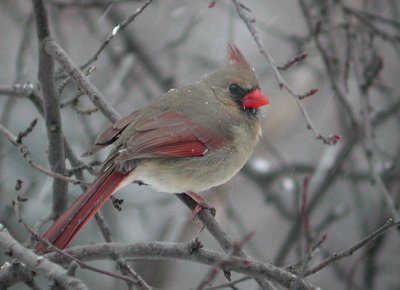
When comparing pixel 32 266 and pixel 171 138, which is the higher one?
pixel 171 138

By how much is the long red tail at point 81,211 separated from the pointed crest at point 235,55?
3.75 feet

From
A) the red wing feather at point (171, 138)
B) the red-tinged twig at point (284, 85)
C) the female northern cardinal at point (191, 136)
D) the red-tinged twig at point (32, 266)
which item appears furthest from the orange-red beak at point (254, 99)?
the red-tinged twig at point (32, 266)

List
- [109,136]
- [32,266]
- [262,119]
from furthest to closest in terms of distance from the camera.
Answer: [262,119]
[109,136]
[32,266]

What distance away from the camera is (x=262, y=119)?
16.4ft

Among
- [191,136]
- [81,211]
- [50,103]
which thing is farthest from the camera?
[191,136]

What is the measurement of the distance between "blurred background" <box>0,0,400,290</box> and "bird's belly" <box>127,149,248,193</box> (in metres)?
0.51

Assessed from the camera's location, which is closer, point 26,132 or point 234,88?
point 26,132

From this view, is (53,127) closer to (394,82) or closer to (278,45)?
(394,82)

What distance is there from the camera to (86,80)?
3.46m

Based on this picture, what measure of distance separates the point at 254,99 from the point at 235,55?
29cm

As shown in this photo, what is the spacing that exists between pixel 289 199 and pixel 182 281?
152cm

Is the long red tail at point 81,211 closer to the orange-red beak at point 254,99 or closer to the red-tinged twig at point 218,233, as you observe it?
→ the red-tinged twig at point 218,233

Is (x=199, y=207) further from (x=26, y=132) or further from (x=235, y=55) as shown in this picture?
(x=235, y=55)

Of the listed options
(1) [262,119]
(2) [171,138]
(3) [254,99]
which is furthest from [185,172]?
(1) [262,119]
